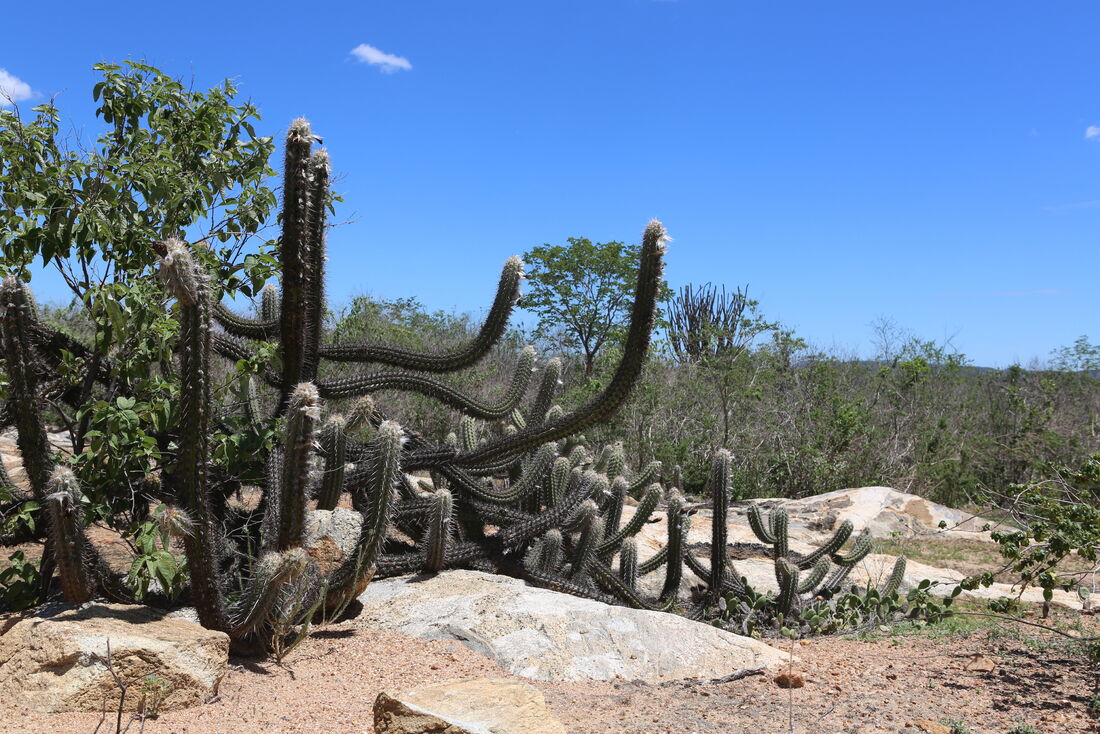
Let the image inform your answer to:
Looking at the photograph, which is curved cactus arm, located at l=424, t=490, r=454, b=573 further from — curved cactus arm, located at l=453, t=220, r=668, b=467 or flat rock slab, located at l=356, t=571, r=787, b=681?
curved cactus arm, located at l=453, t=220, r=668, b=467

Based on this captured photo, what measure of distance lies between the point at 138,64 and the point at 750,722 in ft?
15.8

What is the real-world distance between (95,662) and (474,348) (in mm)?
2995

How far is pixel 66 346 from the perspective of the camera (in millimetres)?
5051

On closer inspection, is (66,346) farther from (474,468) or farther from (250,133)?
(474,468)

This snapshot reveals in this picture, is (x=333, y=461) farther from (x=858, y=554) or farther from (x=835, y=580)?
(x=858, y=554)

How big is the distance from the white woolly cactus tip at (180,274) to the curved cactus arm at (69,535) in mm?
965

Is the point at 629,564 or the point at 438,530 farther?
the point at 629,564

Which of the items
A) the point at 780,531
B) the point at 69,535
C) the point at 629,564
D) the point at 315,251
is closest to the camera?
the point at 69,535

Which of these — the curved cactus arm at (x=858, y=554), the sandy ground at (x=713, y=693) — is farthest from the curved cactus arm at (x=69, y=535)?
the curved cactus arm at (x=858, y=554)

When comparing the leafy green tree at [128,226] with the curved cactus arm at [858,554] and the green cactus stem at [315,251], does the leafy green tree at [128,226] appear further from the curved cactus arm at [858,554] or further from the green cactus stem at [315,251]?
the curved cactus arm at [858,554]

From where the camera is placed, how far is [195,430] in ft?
13.0

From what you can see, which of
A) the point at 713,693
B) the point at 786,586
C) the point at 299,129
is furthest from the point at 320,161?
the point at 786,586

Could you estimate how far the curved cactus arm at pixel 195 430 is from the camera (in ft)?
12.2

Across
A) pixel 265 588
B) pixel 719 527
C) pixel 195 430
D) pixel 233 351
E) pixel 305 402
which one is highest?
pixel 233 351
